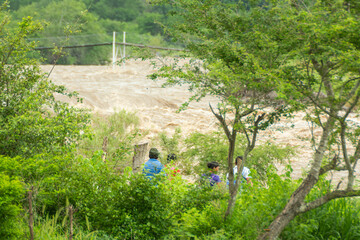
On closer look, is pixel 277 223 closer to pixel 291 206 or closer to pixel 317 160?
pixel 291 206

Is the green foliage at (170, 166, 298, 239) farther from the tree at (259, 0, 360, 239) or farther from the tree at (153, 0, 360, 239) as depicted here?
the tree at (259, 0, 360, 239)

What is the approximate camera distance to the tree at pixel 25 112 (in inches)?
254

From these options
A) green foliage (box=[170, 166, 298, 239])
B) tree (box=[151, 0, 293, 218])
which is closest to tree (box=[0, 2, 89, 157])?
tree (box=[151, 0, 293, 218])

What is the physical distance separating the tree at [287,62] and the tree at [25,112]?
2000mm

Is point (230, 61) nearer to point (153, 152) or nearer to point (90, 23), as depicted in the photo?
point (153, 152)

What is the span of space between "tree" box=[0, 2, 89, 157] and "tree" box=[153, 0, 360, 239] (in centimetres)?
200

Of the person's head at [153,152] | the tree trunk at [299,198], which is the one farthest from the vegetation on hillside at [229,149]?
the person's head at [153,152]

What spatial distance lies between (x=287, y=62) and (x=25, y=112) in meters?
4.03

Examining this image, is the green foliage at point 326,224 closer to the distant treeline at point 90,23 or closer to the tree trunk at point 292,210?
the tree trunk at point 292,210

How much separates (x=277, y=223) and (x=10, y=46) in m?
5.08

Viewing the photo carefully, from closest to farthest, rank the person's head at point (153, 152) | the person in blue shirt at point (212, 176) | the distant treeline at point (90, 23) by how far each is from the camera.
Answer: the person in blue shirt at point (212, 176)
the person's head at point (153, 152)
the distant treeline at point (90, 23)

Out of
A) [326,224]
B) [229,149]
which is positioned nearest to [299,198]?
[326,224]

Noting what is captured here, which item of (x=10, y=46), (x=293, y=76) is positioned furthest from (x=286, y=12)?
(x=10, y=46)

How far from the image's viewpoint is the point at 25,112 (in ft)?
22.1
